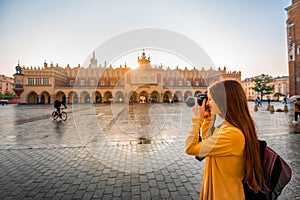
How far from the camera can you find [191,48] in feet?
7.61

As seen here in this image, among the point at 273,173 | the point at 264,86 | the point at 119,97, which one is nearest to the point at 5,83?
the point at 119,97

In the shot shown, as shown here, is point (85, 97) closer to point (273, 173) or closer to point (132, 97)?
point (132, 97)

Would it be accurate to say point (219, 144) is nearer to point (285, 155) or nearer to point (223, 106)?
point (223, 106)

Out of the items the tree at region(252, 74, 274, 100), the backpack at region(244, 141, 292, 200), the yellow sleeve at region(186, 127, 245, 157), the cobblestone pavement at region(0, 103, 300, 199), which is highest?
the tree at region(252, 74, 274, 100)

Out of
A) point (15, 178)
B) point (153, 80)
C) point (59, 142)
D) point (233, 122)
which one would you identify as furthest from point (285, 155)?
point (153, 80)

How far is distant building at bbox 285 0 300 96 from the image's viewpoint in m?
30.2

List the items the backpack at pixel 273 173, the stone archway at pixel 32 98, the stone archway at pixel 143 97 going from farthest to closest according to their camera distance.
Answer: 1. the stone archway at pixel 143 97
2. the stone archway at pixel 32 98
3. the backpack at pixel 273 173

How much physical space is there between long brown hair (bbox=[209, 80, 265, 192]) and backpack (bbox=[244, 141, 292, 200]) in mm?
39

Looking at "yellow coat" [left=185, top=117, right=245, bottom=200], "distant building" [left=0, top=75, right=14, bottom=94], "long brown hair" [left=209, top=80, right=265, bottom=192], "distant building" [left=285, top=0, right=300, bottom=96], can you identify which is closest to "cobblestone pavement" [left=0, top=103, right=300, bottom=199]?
"yellow coat" [left=185, top=117, right=245, bottom=200]

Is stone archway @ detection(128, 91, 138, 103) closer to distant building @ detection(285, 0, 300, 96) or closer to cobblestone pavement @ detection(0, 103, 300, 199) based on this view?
distant building @ detection(285, 0, 300, 96)

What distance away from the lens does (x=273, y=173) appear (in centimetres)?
108

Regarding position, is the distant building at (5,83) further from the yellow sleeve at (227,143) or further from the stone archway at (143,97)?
the yellow sleeve at (227,143)

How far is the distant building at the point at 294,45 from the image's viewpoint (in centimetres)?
3022

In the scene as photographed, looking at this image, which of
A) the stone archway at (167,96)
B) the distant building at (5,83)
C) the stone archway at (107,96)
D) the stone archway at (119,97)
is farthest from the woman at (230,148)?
the distant building at (5,83)
